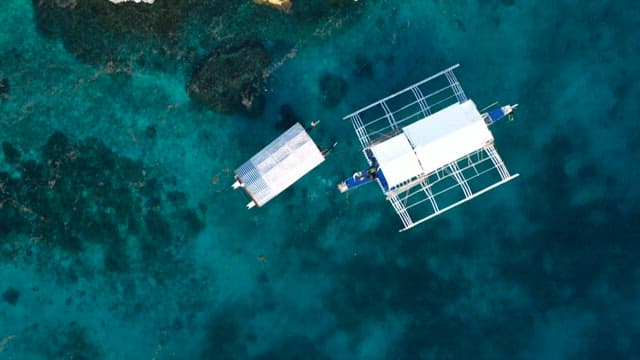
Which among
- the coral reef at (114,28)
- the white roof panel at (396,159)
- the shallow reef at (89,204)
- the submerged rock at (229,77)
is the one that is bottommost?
the white roof panel at (396,159)

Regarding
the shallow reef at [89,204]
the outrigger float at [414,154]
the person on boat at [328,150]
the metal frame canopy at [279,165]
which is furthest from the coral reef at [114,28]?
the person on boat at [328,150]

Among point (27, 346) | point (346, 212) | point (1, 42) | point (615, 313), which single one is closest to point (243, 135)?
point (346, 212)

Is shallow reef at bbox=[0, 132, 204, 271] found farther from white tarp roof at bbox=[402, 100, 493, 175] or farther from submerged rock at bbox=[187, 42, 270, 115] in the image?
white tarp roof at bbox=[402, 100, 493, 175]

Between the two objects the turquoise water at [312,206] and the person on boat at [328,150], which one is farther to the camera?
the person on boat at [328,150]

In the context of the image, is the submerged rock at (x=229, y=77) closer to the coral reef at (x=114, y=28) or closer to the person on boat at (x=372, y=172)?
the coral reef at (x=114, y=28)

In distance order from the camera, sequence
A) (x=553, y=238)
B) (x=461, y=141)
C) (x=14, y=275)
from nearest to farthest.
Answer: (x=461, y=141) < (x=14, y=275) < (x=553, y=238)

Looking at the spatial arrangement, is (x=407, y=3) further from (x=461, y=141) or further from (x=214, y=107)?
(x=214, y=107)
